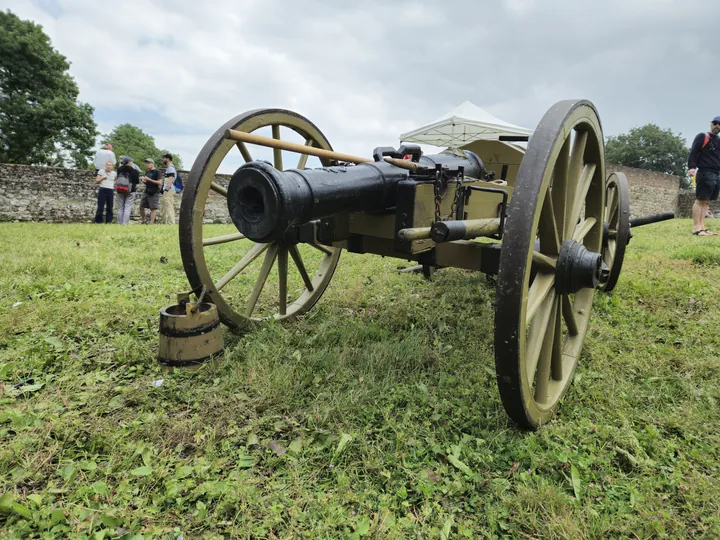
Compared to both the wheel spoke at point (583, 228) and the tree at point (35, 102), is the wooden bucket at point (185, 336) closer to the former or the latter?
the wheel spoke at point (583, 228)

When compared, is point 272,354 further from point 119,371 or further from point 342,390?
point 119,371

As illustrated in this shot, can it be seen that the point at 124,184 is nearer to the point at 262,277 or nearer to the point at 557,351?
the point at 262,277

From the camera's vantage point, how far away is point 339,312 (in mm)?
3705

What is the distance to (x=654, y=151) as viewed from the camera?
1804 inches

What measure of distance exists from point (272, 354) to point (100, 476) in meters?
1.11

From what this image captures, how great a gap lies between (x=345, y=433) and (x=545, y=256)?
119cm

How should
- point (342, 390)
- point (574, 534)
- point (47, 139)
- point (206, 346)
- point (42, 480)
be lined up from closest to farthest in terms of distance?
point (574, 534), point (42, 480), point (342, 390), point (206, 346), point (47, 139)

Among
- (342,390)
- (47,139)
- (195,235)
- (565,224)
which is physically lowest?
(342,390)

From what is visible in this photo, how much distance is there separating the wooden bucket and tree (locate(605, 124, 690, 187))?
4975 centimetres

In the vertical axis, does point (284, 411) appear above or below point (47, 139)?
below

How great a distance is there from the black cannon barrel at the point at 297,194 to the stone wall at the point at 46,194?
11.1m

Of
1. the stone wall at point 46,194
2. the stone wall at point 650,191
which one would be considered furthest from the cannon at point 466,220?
the stone wall at point 650,191

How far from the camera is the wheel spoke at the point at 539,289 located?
75.6 inches

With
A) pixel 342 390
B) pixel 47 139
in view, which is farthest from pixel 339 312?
pixel 47 139
